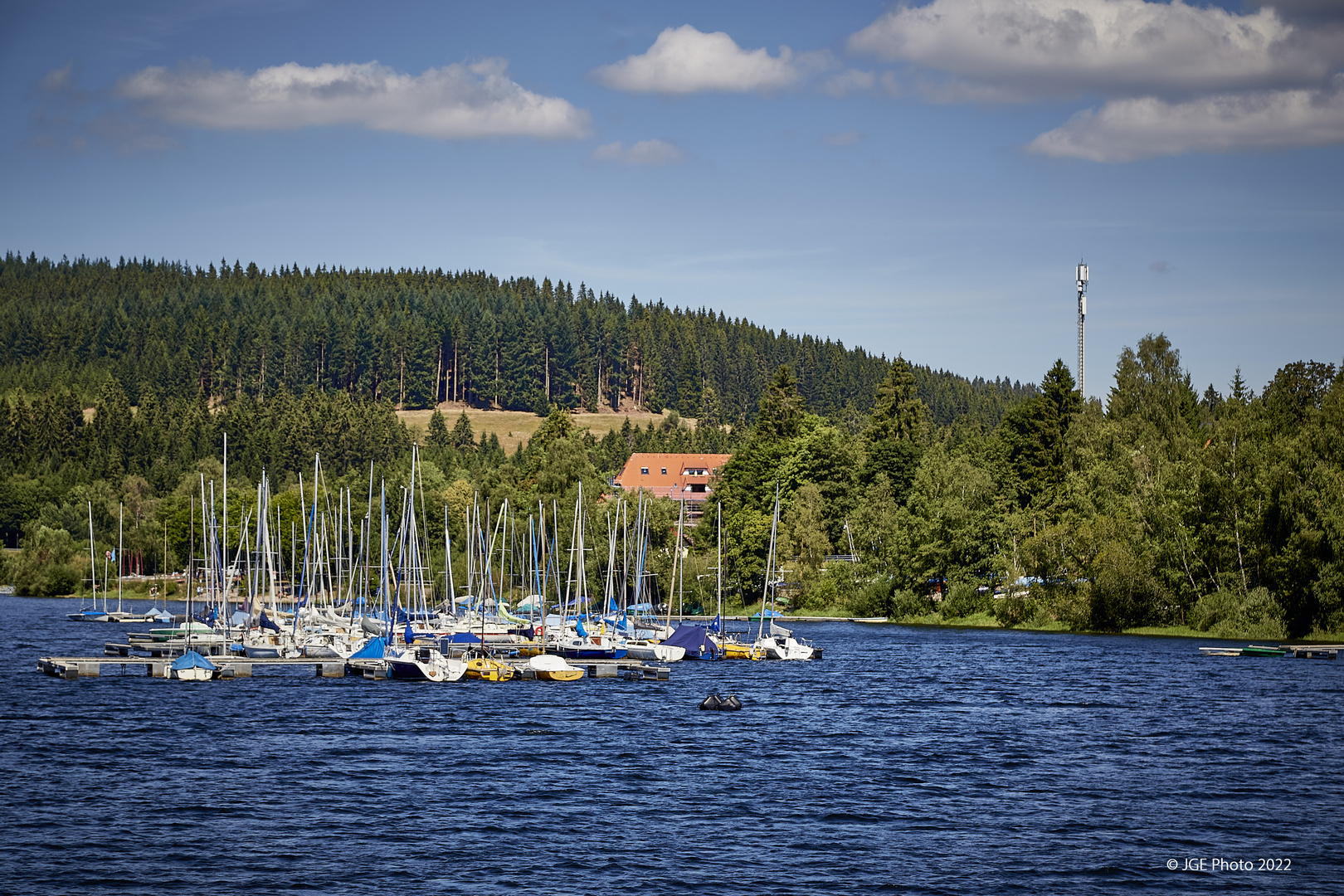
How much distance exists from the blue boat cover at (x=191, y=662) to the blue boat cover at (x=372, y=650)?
8542 millimetres

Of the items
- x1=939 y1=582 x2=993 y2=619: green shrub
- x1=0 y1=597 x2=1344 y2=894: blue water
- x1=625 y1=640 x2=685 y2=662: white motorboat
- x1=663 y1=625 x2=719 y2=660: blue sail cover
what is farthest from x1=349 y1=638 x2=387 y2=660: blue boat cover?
x1=939 y1=582 x2=993 y2=619: green shrub

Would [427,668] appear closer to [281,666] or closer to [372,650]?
[372,650]

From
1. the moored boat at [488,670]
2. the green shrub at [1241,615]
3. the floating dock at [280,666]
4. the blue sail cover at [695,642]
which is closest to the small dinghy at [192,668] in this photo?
the floating dock at [280,666]

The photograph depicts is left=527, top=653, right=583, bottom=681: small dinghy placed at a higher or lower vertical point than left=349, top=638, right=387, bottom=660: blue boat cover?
lower

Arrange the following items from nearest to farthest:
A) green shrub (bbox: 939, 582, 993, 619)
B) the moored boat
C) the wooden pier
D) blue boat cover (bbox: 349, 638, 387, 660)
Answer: the wooden pier < the moored boat < blue boat cover (bbox: 349, 638, 387, 660) < green shrub (bbox: 939, 582, 993, 619)

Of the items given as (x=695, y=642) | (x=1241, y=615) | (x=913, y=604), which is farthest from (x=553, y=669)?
(x=913, y=604)

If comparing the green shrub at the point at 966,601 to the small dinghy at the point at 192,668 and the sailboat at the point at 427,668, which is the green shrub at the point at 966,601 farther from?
the small dinghy at the point at 192,668

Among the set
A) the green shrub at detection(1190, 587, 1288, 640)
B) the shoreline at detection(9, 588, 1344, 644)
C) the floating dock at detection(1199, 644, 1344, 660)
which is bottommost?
the shoreline at detection(9, 588, 1344, 644)

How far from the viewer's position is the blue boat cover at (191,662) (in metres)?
72.6

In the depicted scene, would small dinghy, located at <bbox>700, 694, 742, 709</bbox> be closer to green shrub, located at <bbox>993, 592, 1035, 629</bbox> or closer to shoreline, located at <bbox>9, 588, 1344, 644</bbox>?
shoreline, located at <bbox>9, 588, 1344, 644</bbox>

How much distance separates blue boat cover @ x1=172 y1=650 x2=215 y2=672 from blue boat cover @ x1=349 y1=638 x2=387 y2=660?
8.54 metres

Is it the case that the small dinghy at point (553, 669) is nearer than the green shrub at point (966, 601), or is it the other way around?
the small dinghy at point (553, 669)

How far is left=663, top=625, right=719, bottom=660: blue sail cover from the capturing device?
88.7m

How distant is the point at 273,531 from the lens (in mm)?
156000
